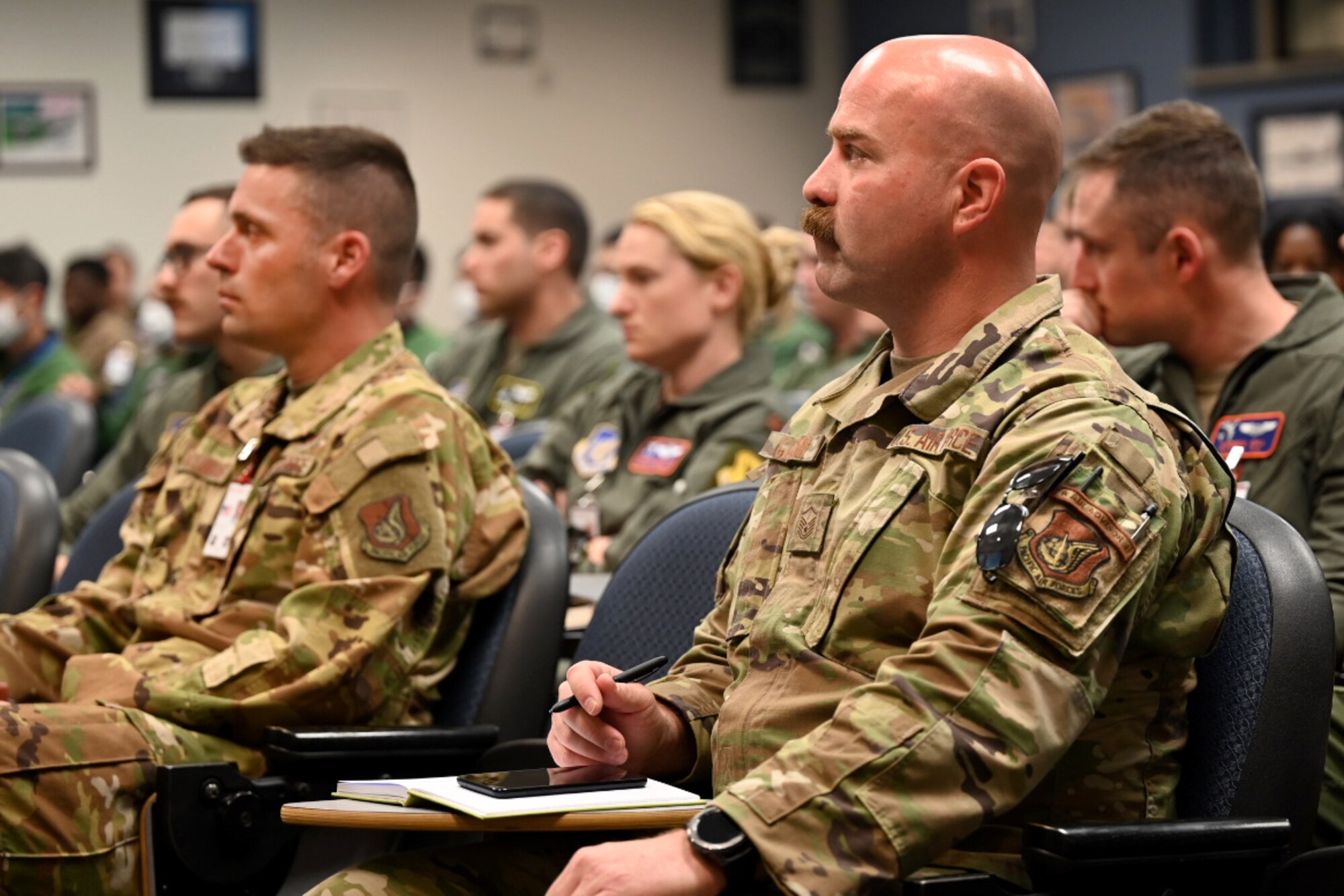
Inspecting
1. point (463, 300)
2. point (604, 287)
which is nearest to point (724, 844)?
point (604, 287)

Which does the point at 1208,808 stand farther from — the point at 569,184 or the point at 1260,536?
the point at 569,184

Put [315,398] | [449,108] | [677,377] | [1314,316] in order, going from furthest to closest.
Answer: [449,108] < [677,377] < [1314,316] < [315,398]

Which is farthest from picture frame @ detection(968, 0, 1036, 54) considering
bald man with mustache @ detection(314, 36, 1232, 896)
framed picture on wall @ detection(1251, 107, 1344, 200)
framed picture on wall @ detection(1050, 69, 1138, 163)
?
bald man with mustache @ detection(314, 36, 1232, 896)

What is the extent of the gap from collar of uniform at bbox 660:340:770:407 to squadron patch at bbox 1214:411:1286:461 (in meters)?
1.32

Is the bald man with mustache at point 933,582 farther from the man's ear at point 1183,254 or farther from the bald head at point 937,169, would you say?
the man's ear at point 1183,254

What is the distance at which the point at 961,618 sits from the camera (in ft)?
4.45

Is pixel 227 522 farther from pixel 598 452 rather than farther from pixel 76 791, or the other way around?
pixel 598 452

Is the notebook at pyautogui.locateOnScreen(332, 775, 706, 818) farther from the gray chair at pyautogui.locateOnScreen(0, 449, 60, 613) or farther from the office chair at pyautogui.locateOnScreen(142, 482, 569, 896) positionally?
the gray chair at pyautogui.locateOnScreen(0, 449, 60, 613)

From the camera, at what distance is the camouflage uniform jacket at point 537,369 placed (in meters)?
4.82

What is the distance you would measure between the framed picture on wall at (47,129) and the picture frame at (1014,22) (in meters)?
5.47

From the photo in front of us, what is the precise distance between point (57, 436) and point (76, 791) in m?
2.44

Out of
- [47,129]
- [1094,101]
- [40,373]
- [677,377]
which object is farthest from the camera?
[47,129]

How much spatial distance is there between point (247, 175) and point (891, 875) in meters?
1.59

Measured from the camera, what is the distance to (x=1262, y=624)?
1.52m
